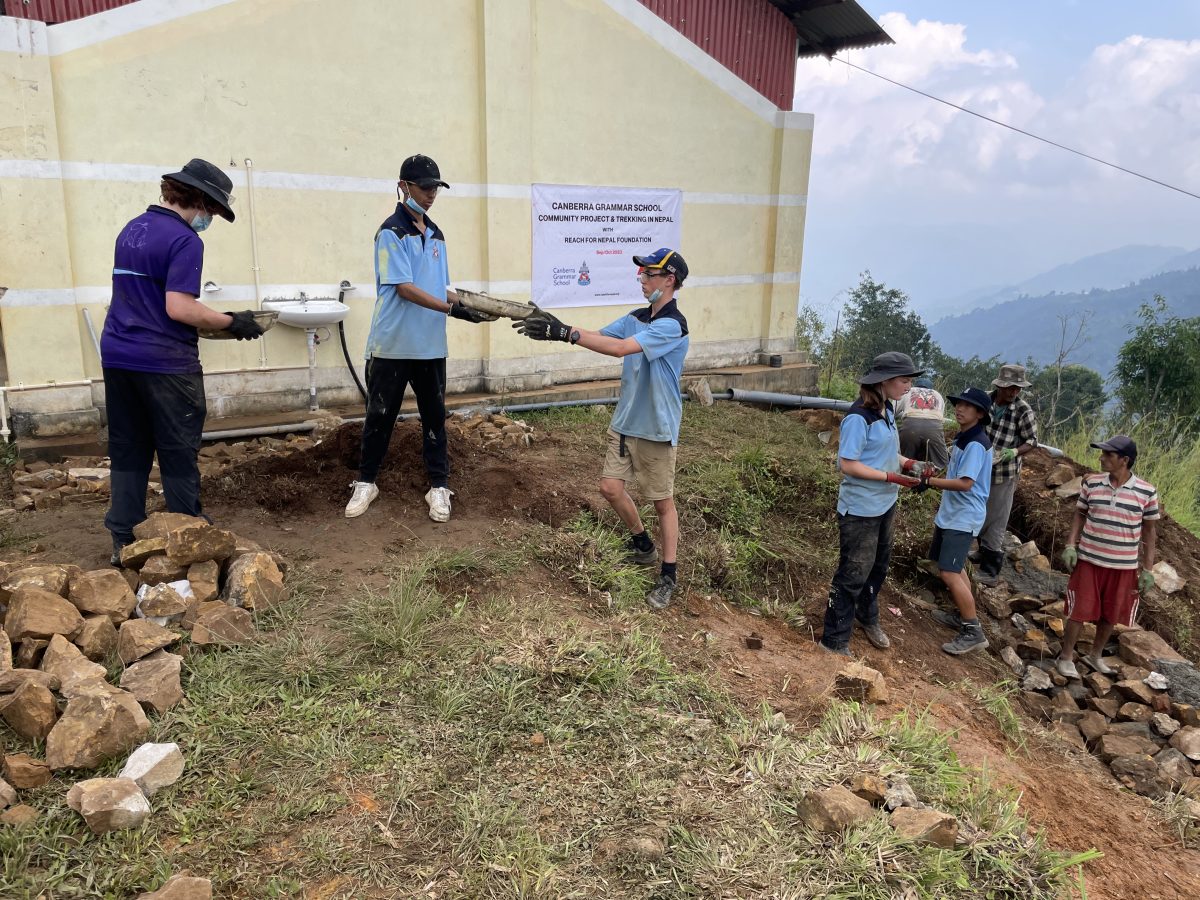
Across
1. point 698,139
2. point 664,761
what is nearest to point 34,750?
point 664,761

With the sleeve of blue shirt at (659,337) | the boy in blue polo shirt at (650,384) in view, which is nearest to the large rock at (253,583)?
the boy in blue polo shirt at (650,384)

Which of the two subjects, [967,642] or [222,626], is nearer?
[222,626]

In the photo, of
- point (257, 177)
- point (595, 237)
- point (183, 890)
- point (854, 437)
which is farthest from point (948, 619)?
point (257, 177)

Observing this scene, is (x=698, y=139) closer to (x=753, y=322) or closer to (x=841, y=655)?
(x=753, y=322)

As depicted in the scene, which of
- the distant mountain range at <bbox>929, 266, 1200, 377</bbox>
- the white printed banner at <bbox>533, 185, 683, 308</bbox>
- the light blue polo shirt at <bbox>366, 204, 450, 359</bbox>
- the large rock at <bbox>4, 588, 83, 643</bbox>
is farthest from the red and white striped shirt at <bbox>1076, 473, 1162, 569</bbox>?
the distant mountain range at <bbox>929, 266, 1200, 377</bbox>

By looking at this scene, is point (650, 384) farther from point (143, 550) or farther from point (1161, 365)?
point (1161, 365)

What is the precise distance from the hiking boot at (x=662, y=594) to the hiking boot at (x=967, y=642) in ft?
7.02

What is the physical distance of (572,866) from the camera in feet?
8.14

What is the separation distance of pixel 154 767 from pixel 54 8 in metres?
6.21

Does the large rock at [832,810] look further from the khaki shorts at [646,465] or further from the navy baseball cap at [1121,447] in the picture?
the navy baseball cap at [1121,447]

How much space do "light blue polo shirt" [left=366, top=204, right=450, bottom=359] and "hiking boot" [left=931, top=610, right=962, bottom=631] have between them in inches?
160

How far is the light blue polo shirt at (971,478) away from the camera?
491cm

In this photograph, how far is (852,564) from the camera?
4488 mm

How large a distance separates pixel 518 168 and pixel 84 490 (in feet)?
17.3
